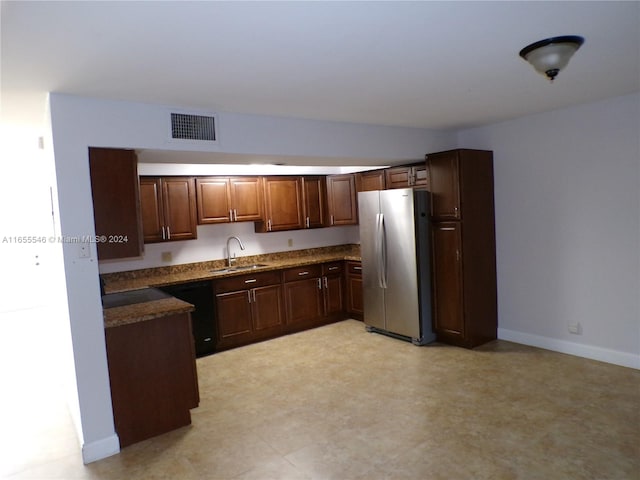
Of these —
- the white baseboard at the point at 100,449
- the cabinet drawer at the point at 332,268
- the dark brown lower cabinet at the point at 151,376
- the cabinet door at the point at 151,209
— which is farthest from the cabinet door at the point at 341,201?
the white baseboard at the point at 100,449

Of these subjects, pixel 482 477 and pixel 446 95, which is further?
pixel 446 95

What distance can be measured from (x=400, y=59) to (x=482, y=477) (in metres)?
2.40

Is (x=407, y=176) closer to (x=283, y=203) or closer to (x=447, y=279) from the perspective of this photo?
(x=447, y=279)

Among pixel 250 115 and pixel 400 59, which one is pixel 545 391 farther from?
pixel 250 115

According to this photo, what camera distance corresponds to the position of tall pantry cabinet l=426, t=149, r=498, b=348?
4344 mm

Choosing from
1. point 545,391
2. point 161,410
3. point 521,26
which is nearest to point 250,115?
point 521,26

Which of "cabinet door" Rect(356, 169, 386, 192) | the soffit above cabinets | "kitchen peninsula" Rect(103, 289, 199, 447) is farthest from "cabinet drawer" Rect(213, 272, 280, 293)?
"cabinet door" Rect(356, 169, 386, 192)

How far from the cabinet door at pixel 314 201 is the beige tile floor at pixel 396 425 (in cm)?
202

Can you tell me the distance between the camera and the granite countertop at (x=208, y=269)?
4480mm

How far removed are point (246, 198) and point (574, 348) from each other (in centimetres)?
386

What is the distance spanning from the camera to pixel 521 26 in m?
2.03

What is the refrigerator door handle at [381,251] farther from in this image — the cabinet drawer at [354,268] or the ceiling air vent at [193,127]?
the ceiling air vent at [193,127]

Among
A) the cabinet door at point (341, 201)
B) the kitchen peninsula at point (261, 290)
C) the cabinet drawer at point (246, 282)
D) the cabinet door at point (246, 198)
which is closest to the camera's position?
the kitchen peninsula at point (261, 290)

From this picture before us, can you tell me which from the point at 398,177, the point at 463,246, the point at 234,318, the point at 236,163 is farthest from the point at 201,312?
the point at 463,246
